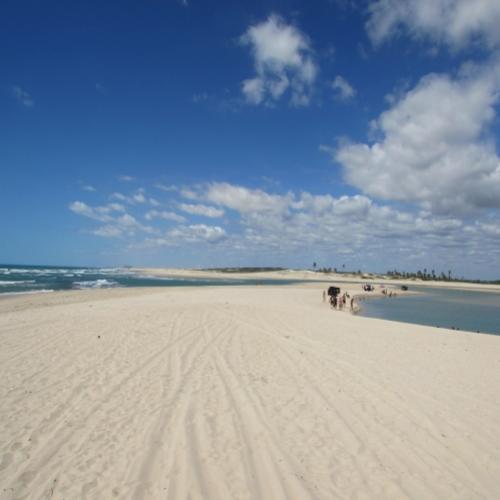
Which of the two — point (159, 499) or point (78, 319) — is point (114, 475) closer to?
point (159, 499)

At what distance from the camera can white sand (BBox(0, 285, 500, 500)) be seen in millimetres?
4250

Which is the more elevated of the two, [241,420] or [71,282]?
[71,282]

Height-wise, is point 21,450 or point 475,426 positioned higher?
point 21,450

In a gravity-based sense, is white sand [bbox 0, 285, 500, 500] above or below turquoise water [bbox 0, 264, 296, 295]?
below

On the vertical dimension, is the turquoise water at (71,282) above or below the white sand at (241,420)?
above

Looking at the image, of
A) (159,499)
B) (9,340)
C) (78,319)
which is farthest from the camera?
(78,319)

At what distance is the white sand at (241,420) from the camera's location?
4.25 m

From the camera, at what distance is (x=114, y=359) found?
926 cm

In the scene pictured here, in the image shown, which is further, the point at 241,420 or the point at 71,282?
the point at 71,282

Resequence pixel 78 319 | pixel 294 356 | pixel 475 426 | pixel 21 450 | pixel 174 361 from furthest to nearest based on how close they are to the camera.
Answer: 1. pixel 78 319
2. pixel 294 356
3. pixel 174 361
4. pixel 475 426
5. pixel 21 450

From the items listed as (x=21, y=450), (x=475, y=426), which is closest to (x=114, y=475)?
(x=21, y=450)

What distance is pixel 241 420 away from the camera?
5.86m

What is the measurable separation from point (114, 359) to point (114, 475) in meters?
5.38

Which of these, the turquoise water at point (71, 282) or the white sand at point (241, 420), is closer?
the white sand at point (241, 420)
